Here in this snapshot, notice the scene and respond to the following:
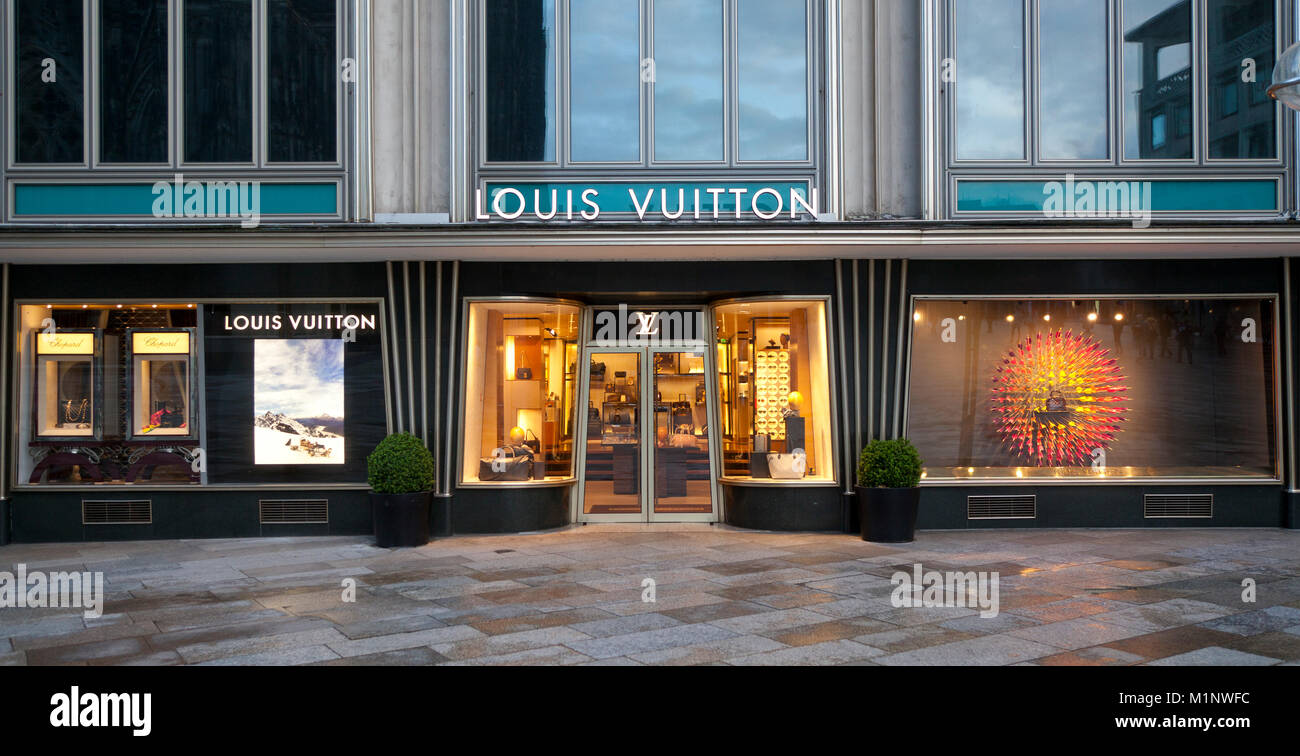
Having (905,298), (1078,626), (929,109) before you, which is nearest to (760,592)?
(1078,626)

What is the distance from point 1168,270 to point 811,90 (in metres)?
5.13

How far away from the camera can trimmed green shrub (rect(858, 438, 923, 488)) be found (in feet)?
39.4

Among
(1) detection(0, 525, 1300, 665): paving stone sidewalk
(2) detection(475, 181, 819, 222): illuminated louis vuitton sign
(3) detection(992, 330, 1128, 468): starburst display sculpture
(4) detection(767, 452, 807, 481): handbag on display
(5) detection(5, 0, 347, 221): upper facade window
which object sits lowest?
(1) detection(0, 525, 1300, 665): paving stone sidewalk

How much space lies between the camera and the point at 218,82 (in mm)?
12516

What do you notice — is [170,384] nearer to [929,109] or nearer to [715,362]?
[715,362]

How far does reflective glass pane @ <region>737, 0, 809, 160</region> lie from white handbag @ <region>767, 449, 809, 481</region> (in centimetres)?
377

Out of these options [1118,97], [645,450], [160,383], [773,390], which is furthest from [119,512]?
[1118,97]

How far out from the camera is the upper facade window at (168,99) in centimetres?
1242

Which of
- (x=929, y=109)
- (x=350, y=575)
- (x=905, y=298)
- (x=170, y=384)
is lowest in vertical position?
(x=350, y=575)

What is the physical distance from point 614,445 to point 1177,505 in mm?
7226

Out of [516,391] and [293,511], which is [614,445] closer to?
[516,391]

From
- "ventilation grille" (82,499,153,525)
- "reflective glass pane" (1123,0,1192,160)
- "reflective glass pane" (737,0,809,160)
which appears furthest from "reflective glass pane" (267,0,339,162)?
"reflective glass pane" (1123,0,1192,160)

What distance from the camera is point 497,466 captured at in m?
13.0

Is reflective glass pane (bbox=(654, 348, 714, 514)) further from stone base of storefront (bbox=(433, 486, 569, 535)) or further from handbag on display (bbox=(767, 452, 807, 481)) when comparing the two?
stone base of storefront (bbox=(433, 486, 569, 535))
